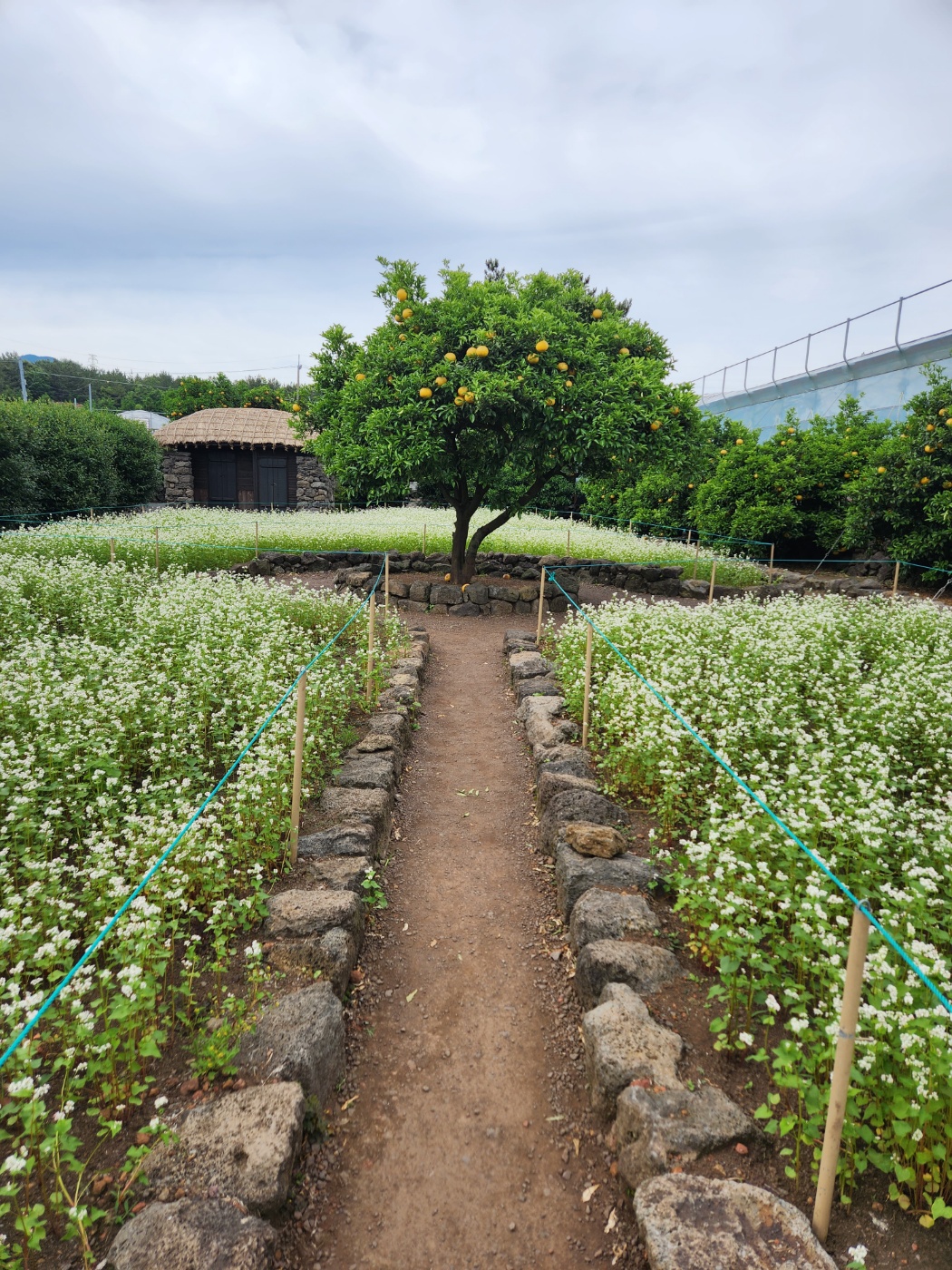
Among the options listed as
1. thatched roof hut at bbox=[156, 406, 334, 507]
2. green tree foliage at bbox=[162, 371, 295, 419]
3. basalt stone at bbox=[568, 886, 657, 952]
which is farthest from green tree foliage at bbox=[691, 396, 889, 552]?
green tree foliage at bbox=[162, 371, 295, 419]

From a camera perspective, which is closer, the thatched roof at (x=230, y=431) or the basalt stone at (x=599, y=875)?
the basalt stone at (x=599, y=875)

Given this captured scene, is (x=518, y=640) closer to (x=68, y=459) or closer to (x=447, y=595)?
(x=447, y=595)

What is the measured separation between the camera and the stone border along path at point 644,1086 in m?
2.09

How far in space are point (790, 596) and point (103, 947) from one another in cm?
1005

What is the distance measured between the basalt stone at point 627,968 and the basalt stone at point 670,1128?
0.65 m

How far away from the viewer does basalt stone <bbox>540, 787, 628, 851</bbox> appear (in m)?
4.71

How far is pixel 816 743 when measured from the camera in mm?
5203

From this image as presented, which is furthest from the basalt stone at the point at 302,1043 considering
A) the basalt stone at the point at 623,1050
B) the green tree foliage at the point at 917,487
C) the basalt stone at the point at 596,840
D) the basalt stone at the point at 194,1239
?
the green tree foliage at the point at 917,487

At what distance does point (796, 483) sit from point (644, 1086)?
1668 centimetres

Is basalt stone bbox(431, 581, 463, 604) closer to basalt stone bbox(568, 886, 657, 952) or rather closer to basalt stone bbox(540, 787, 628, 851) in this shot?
basalt stone bbox(540, 787, 628, 851)

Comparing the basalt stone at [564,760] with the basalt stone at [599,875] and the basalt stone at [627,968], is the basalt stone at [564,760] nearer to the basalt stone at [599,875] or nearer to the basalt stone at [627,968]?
the basalt stone at [599,875]

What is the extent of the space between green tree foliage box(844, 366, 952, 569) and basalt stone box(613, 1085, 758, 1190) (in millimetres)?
12843

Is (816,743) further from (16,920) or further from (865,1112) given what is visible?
(16,920)

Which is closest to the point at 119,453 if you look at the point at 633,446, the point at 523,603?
the point at 523,603
